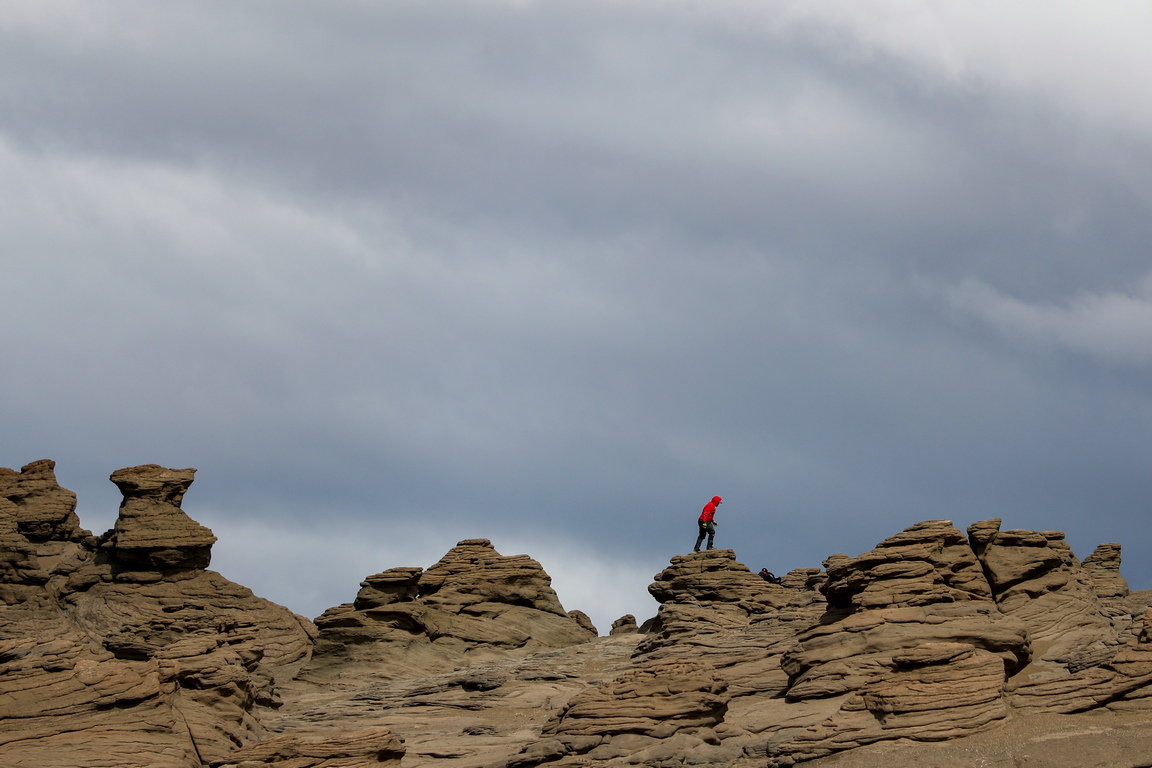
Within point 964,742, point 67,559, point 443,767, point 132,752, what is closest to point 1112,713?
point 964,742

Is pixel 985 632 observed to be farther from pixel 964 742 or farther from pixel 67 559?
pixel 67 559

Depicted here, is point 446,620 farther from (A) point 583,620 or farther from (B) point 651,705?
(B) point 651,705

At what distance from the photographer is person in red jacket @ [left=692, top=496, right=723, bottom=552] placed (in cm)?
6294

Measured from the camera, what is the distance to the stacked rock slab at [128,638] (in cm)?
3216

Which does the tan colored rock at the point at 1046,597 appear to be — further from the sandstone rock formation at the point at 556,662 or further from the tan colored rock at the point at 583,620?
the tan colored rock at the point at 583,620

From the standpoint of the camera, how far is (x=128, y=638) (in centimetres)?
4741

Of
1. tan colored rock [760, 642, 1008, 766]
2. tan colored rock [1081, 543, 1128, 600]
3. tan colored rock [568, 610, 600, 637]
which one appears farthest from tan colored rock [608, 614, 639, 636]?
tan colored rock [760, 642, 1008, 766]

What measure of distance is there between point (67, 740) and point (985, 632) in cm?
2608

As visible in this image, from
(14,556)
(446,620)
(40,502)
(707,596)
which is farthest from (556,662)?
(40,502)

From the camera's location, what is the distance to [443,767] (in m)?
35.5

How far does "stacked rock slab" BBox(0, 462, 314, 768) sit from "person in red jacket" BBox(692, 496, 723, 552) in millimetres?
22526

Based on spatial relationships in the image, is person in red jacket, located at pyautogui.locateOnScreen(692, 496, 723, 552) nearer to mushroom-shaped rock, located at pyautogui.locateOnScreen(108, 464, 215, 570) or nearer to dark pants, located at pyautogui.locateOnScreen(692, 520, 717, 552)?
dark pants, located at pyautogui.locateOnScreen(692, 520, 717, 552)

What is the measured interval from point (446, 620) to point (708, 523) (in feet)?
51.0

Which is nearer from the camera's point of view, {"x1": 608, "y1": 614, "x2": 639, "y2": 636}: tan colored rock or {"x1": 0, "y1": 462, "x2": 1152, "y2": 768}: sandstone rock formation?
{"x1": 0, "y1": 462, "x2": 1152, "y2": 768}: sandstone rock formation
